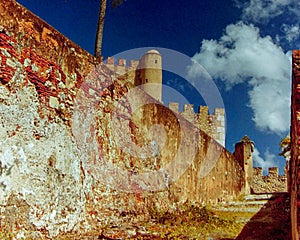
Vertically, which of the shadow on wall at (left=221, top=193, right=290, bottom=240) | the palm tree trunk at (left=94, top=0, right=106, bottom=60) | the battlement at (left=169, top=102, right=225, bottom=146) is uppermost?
the battlement at (left=169, top=102, right=225, bottom=146)

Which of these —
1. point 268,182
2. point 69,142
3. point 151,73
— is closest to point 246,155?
point 268,182

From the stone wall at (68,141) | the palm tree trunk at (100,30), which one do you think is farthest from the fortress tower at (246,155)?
the stone wall at (68,141)

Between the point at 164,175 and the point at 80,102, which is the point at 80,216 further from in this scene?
the point at 164,175

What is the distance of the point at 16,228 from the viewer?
14.5 feet

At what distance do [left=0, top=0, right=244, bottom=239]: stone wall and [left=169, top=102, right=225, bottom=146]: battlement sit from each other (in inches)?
1072

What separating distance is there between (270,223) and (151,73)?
34.8 meters

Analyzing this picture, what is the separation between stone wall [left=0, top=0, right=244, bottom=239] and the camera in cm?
462

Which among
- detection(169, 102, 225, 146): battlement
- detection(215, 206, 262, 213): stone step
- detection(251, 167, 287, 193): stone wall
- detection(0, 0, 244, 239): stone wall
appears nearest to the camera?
detection(0, 0, 244, 239): stone wall

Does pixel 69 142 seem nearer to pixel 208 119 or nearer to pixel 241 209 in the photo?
pixel 241 209

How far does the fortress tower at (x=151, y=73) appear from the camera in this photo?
138 ft

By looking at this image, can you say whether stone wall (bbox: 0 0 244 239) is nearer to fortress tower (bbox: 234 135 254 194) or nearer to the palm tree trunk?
the palm tree trunk

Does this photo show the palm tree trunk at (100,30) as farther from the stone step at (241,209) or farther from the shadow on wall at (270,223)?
the shadow on wall at (270,223)

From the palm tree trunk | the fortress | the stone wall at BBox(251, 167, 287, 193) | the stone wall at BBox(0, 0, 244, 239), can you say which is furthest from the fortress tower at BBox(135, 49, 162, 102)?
the stone wall at BBox(0, 0, 244, 239)

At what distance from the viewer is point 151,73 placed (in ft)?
140
